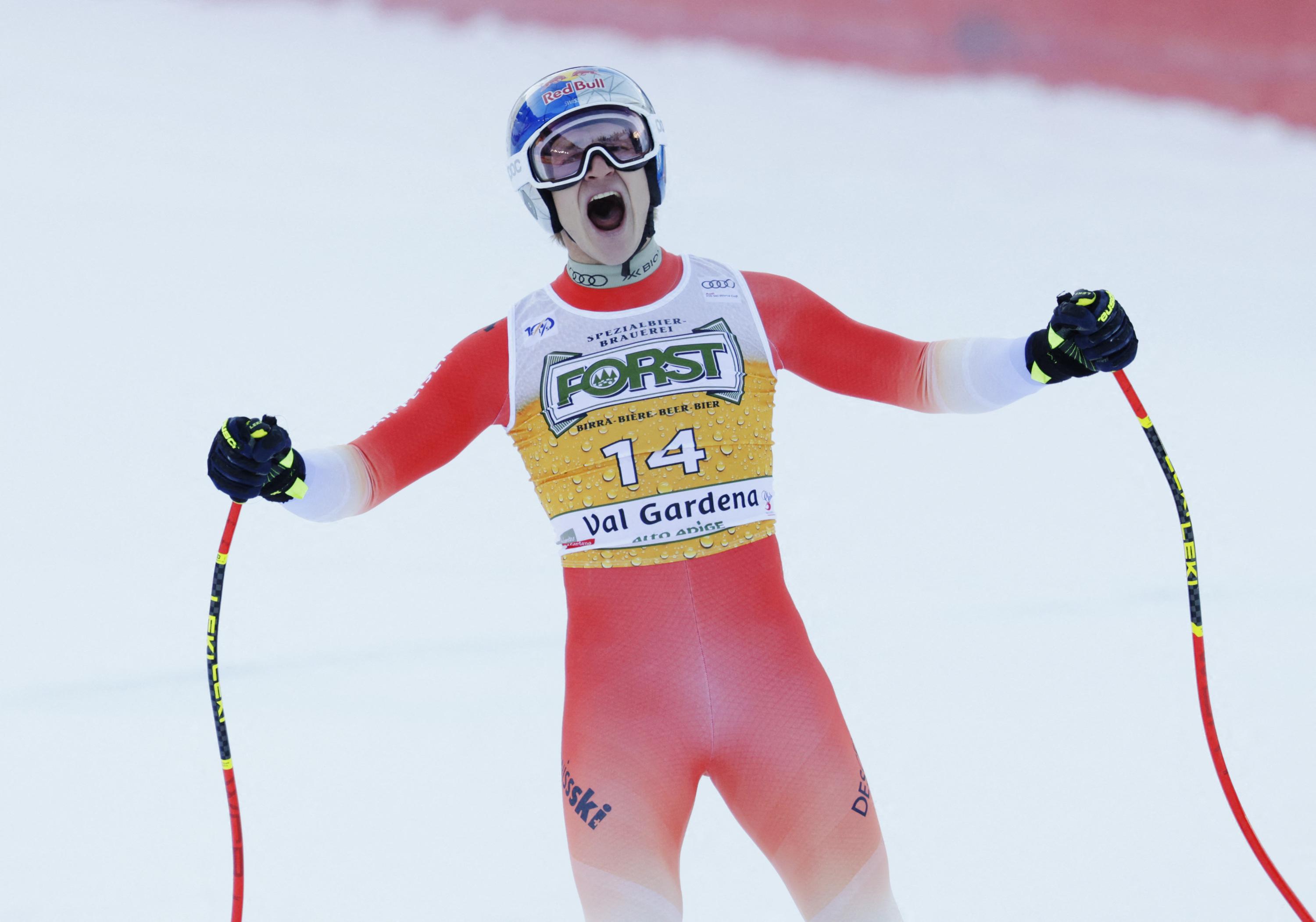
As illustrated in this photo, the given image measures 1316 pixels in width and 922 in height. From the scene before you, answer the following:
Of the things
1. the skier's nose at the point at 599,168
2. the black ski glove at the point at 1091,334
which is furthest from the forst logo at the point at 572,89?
the black ski glove at the point at 1091,334

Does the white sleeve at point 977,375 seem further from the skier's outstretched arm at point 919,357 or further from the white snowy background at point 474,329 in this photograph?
the white snowy background at point 474,329

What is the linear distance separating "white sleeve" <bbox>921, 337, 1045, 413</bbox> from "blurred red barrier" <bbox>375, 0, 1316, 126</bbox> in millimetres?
3336

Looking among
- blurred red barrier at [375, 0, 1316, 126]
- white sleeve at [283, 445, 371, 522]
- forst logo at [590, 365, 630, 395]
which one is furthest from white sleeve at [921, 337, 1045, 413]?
blurred red barrier at [375, 0, 1316, 126]

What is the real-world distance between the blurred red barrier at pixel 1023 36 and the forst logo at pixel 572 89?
305cm

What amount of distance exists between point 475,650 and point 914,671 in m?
1.85

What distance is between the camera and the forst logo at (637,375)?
7.99ft

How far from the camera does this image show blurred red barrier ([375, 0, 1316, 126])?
5207 millimetres

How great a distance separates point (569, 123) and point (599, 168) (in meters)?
0.12

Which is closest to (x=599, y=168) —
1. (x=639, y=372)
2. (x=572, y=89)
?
(x=572, y=89)

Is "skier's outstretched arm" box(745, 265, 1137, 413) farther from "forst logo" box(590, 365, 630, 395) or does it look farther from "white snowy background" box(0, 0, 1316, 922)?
"white snowy background" box(0, 0, 1316, 922)

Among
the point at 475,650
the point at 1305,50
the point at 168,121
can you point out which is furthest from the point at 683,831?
the point at 1305,50

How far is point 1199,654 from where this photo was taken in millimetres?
2291

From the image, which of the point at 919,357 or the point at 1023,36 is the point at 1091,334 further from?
the point at 1023,36

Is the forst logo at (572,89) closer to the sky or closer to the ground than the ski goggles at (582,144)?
closer to the sky
